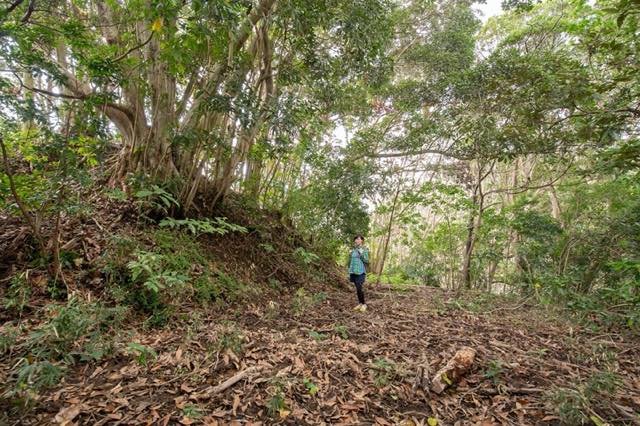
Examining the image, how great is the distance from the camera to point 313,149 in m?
7.80

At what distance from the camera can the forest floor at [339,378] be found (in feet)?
7.68

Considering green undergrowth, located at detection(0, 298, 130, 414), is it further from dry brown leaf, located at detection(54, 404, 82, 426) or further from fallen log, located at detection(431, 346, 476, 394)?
fallen log, located at detection(431, 346, 476, 394)

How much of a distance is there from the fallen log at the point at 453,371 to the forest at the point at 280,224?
3 cm

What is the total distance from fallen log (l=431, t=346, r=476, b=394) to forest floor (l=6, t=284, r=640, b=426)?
0.06m

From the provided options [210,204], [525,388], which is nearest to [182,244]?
[210,204]

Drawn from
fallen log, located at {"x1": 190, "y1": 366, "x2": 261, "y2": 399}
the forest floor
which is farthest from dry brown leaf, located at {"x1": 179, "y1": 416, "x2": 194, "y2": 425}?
fallen log, located at {"x1": 190, "y1": 366, "x2": 261, "y2": 399}

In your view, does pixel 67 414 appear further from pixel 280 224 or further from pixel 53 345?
pixel 280 224

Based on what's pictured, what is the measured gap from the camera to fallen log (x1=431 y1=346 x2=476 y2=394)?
2.84 meters

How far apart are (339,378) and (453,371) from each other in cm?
112

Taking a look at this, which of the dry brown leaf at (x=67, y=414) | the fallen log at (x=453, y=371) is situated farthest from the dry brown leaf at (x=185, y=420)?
the fallen log at (x=453, y=371)

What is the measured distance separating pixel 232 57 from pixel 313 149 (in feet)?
10.9

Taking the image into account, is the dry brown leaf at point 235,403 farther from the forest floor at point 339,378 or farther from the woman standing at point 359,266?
the woman standing at point 359,266

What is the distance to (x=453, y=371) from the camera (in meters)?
2.99

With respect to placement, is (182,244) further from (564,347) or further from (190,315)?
(564,347)
